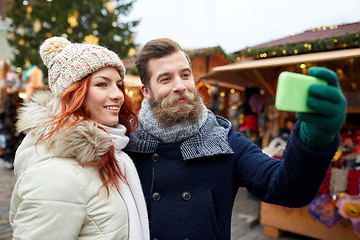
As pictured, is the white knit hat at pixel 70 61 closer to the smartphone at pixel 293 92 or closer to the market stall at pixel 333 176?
the smartphone at pixel 293 92

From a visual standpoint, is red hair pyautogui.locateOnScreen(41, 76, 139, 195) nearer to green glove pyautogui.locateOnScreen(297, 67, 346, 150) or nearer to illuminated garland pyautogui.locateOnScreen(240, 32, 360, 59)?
green glove pyautogui.locateOnScreen(297, 67, 346, 150)

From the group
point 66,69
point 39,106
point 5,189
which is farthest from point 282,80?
point 5,189

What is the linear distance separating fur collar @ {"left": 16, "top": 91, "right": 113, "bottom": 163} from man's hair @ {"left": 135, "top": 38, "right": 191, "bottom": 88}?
0.55 m

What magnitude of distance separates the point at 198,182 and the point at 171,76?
637mm

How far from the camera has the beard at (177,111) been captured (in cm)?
152

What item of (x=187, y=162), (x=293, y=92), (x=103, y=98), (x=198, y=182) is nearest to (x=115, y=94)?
(x=103, y=98)

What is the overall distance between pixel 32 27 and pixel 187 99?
1368 centimetres

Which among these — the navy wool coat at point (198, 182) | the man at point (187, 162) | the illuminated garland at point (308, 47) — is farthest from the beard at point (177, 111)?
the illuminated garland at point (308, 47)

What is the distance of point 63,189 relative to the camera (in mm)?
1120

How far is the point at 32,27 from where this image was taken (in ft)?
41.1

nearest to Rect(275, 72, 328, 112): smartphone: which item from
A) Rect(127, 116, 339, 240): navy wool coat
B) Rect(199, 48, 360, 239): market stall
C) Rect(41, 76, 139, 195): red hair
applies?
Rect(127, 116, 339, 240): navy wool coat

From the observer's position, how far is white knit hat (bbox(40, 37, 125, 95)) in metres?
1.36

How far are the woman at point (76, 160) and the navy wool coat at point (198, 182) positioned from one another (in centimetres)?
13

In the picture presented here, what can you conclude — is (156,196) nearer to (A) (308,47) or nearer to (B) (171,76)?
(B) (171,76)
